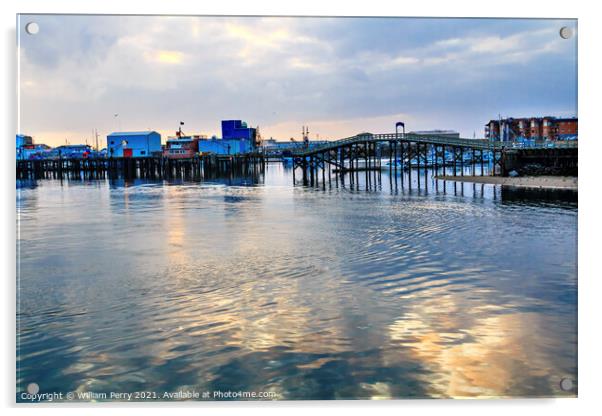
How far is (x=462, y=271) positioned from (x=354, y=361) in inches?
185

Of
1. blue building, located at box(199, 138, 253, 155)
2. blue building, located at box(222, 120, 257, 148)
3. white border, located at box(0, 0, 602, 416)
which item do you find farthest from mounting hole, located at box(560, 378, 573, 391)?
blue building, located at box(199, 138, 253, 155)

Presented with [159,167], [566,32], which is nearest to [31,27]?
[566,32]

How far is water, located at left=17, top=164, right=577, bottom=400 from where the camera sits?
567cm

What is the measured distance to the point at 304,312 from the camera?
7531 mm

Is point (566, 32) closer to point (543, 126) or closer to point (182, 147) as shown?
point (543, 126)

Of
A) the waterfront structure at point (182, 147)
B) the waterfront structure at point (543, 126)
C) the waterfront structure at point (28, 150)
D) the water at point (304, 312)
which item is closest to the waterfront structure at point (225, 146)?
the waterfront structure at point (182, 147)

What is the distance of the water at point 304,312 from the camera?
5668 millimetres

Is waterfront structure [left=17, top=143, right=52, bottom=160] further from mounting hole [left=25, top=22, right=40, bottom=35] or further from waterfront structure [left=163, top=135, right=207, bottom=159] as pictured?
waterfront structure [left=163, top=135, right=207, bottom=159]

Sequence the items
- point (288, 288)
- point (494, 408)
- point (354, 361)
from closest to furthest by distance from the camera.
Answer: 1. point (494, 408)
2. point (354, 361)
3. point (288, 288)

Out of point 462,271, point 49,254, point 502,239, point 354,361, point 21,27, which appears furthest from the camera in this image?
point 502,239

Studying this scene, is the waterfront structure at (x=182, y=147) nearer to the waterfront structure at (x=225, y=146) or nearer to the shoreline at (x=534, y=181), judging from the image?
the waterfront structure at (x=225, y=146)

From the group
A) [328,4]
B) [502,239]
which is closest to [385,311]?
[328,4]

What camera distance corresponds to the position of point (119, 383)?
5.61 metres

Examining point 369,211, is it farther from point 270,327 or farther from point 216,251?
point 270,327
